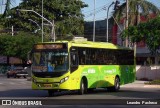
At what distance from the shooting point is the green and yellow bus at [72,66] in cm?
2558

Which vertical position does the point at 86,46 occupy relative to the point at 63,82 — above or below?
above

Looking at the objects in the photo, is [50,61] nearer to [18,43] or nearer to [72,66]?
[72,66]

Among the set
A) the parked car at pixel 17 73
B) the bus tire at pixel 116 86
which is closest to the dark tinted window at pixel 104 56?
the bus tire at pixel 116 86

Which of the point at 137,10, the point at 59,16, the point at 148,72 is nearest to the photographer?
the point at 148,72

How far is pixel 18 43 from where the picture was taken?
81.5 metres

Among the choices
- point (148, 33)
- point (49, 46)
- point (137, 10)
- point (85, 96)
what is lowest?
point (85, 96)

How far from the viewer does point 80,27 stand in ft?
291

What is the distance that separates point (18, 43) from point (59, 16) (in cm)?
1139

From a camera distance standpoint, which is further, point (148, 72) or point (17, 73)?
point (17, 73)

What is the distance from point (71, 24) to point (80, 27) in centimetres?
186

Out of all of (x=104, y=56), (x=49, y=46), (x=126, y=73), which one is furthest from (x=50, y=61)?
(x=126, y=73)

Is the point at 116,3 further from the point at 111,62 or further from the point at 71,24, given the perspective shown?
the point at 71,24

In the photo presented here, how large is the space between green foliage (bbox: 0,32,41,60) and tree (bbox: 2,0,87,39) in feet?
9.33

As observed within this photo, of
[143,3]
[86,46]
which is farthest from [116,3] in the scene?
[86,46]
